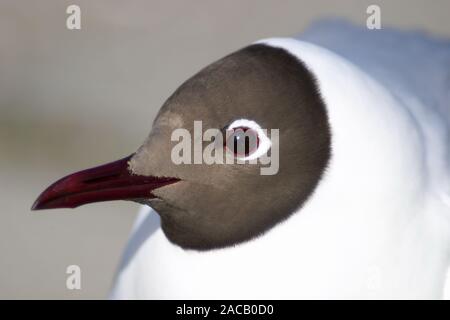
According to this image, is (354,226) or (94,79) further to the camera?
(94,79)

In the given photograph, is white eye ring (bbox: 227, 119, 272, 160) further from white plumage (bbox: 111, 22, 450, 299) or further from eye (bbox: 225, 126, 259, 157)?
white plumage (bbox: 111, 22, 450, 299)

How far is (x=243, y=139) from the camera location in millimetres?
2492

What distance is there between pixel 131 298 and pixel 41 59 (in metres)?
2.22

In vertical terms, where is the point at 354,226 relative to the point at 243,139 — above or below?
below

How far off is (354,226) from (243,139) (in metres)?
0.33

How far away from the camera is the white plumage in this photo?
101 inches

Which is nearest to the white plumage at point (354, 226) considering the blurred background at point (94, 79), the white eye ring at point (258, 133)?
the white eye ring at point (258, 133)

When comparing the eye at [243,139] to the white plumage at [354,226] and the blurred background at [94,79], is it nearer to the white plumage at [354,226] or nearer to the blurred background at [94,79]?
the white plumage at [354,226]

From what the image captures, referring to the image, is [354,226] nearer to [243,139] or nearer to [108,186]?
[243,139]

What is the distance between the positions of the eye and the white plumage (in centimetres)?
18

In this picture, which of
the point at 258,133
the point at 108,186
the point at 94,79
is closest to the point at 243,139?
the point at 258,133

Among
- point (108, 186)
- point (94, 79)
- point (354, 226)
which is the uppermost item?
point (94, 79)

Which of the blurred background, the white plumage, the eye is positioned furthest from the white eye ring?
the blurred background

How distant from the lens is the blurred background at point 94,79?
4328 mm
